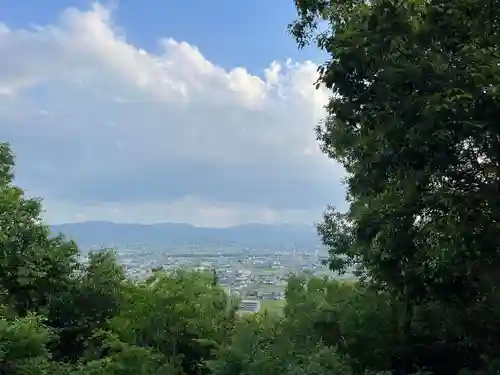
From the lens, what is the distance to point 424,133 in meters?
5.72

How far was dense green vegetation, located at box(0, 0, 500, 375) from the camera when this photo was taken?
5.86 meters

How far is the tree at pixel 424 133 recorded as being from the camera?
5695 millimetres

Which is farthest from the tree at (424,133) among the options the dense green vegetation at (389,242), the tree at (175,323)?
the tree at (175,323)

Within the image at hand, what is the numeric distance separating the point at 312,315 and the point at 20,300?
24.5ft

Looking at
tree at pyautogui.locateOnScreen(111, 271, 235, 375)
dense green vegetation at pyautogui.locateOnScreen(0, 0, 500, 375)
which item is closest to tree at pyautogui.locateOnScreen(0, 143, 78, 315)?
dense green vegetation at pyautogui.locateOnScreen(0, 0, 500, 375)

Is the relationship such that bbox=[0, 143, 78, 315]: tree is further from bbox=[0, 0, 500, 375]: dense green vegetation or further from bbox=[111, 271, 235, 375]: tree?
bbox=[111, 271, 235, 375]: tree

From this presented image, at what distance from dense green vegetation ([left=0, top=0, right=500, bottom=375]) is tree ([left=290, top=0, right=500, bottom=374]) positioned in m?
0.02

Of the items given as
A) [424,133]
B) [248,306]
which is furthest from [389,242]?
[248,306]

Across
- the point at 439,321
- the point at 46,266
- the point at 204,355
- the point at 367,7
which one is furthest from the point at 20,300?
the point at 367,7

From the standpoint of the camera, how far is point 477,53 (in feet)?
18.8

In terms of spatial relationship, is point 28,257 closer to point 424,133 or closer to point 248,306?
point 248,306

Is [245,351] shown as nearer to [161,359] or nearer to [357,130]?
[161,359]

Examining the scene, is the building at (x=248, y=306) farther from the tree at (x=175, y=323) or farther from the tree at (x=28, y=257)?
the tree at (x=28, y=257)

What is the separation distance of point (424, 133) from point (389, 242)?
137 cm
